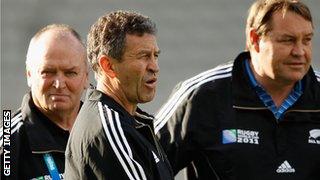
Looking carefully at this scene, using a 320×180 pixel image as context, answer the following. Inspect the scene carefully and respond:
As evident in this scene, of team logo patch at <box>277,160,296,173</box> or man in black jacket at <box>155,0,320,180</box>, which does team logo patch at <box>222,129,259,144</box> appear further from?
team logo patch at <box>277,160,296,173</box>

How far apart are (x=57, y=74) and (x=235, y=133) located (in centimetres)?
83

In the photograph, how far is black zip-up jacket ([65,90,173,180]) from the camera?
3.21m

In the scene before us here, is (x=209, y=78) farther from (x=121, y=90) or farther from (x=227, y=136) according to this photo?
(x=121, y=90)

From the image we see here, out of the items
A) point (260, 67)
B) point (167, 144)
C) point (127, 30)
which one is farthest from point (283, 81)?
point (127, 30)

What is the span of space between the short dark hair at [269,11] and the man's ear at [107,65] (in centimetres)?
108

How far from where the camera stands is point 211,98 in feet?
14.2

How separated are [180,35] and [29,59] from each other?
427cm

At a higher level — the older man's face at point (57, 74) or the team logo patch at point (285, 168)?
the older man's face at point (57, 74)

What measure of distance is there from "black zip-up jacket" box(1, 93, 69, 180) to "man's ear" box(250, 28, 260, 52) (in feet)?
3.06

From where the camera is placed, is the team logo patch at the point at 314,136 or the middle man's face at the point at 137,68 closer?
the middle man's face at the point at 137,68

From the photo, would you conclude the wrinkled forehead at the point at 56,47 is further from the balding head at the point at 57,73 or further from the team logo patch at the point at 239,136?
the team logo patch at the point at 239,136

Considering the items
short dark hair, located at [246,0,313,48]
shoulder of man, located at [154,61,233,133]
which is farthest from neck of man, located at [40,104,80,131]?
short dark hair, located at [246,0,313,48]

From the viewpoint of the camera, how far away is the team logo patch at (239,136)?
4.26 metres

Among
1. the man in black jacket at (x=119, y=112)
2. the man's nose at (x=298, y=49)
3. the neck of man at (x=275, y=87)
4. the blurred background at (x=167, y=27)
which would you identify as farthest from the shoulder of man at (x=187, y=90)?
the blurred background at (x=167, y=27)
